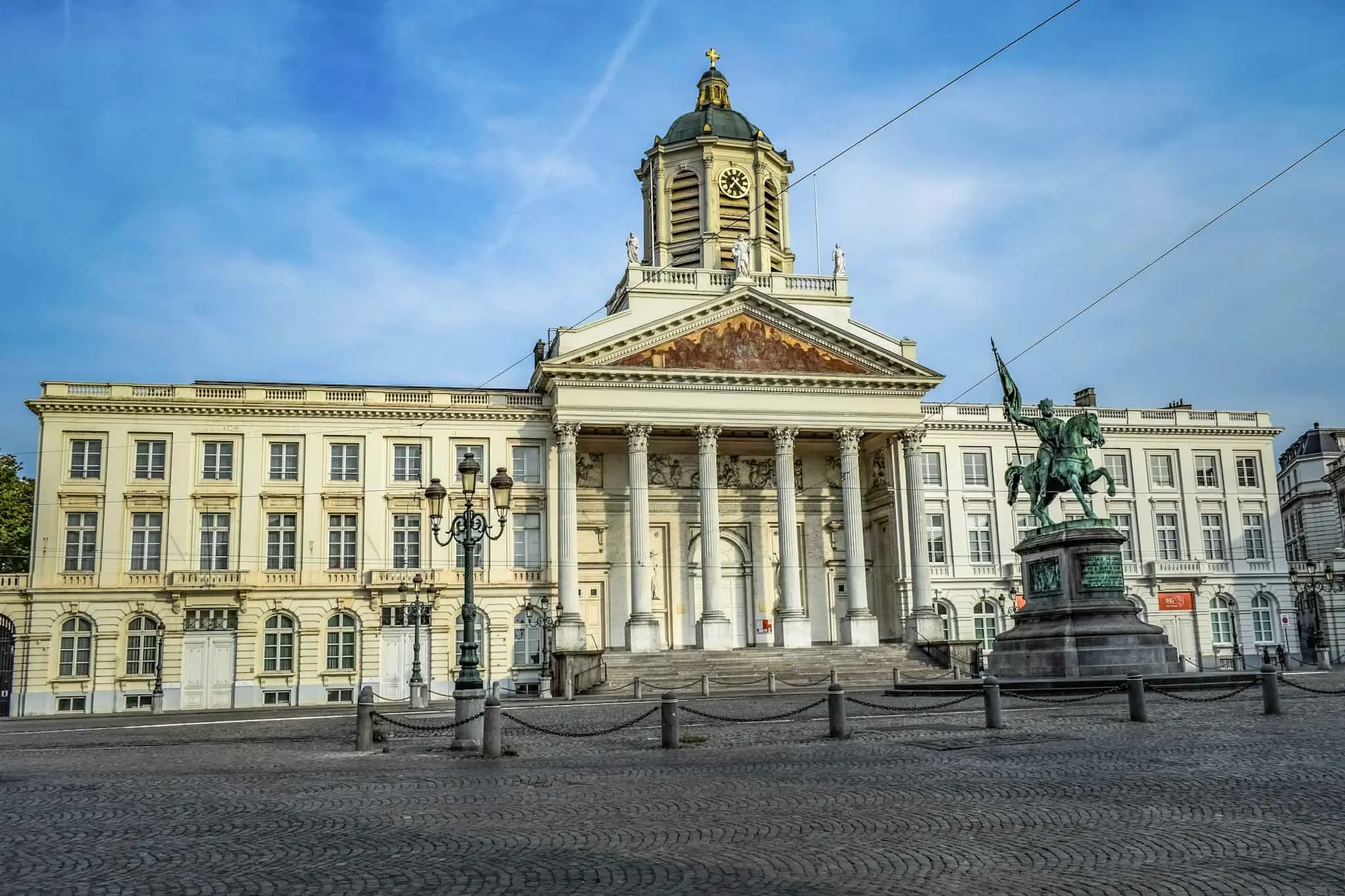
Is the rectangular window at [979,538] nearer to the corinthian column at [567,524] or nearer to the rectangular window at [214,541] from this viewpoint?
the corinthian column at [567,524]

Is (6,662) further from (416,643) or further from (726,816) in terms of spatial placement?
(726,816)

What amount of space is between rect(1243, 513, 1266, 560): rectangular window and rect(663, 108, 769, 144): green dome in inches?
1265

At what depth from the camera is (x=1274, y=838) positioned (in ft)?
31.3

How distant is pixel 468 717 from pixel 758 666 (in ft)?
85.8

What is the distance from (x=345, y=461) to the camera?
50406mm

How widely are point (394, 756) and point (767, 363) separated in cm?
3402

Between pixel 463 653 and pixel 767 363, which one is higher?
pixel 767 363

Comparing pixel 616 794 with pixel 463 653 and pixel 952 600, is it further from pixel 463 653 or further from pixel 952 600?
pixel 952 600

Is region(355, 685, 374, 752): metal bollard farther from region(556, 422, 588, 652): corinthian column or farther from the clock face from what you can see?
the clock face

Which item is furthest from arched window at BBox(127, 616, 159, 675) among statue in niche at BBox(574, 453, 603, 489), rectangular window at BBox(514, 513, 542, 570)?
statue in niche at BBox(574, 453, 603, 489)

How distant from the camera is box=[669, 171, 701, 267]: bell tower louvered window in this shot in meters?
58.3

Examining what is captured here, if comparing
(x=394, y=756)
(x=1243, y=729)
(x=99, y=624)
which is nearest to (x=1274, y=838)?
(x=1243, y=729)

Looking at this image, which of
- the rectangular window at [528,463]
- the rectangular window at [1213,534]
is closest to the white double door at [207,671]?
the rectangular window at [528,463]

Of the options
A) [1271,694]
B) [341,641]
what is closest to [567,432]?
[341,641]
